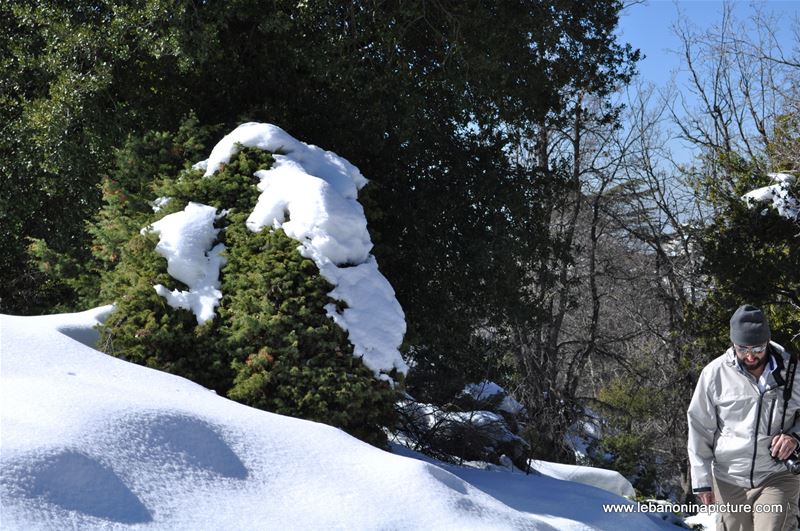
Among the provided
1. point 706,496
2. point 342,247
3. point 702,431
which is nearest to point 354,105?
point 342,247

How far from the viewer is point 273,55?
34.3 ft

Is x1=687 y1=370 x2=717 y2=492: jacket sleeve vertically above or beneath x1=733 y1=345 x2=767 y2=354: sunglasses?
beneath

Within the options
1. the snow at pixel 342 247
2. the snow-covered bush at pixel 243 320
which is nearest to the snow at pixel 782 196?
the snow at pixel 342 247

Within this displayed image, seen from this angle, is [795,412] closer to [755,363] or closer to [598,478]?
[755,363]

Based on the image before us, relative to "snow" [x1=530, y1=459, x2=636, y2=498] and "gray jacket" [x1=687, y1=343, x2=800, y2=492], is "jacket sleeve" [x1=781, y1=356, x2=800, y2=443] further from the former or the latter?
"snow" [x1=530, y1=459, x2=636, y2=498]

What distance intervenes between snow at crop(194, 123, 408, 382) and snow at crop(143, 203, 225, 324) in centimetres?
38

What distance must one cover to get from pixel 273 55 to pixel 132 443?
23.1ft

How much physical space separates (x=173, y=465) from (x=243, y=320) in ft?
7.04

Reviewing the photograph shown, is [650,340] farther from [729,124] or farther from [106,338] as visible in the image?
[106,338]

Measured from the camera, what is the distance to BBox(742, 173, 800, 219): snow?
14.2 meters

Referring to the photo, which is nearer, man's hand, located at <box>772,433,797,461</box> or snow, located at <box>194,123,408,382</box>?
man's hand, located at <box>772,433,797,461</box>

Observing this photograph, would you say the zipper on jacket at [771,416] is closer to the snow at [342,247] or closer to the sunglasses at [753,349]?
the sunglasses at [753,349]

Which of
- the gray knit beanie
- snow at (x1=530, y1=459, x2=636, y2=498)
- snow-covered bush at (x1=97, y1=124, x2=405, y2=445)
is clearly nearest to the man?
the gray knit beanie

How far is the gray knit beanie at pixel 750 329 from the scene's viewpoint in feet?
15.1
